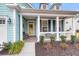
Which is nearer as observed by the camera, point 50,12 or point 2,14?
point 2,14

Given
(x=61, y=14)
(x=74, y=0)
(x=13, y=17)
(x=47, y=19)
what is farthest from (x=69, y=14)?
(x=74, y=0)

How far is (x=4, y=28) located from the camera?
42.7ft

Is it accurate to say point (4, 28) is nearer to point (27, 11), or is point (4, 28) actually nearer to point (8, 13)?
point (8, 13)

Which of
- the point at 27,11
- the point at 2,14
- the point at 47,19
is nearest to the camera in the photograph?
the point at 2,14

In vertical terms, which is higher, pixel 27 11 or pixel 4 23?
pixel 27 11

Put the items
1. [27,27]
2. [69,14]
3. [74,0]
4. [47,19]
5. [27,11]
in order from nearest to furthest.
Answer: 1. [74,0]
2. [27,11]
3. [69,14]
4. [47,19]
5. [27,27]

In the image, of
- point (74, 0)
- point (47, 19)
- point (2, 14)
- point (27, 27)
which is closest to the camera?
A: point (74, 0)

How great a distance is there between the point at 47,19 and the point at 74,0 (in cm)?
1879

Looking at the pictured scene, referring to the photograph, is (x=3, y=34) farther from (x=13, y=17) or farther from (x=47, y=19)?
(x=47, y=19)

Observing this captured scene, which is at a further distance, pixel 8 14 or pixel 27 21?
pixel 27 21

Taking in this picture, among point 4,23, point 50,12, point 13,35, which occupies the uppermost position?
point 50,12

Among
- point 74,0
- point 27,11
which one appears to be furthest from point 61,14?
point 74,0

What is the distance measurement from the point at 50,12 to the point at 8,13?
5.30 m

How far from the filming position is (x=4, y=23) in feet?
42.6
